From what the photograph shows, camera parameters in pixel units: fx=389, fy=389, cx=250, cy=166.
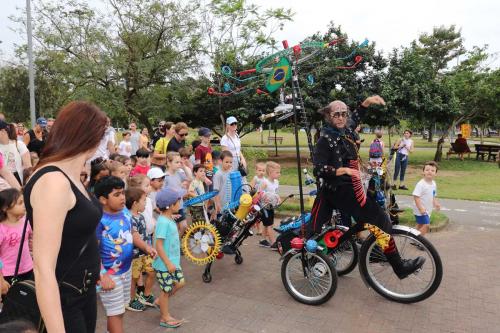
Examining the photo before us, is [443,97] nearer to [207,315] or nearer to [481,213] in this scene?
[481,213]

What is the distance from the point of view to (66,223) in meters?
1.56

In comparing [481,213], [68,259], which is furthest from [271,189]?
[481,213]

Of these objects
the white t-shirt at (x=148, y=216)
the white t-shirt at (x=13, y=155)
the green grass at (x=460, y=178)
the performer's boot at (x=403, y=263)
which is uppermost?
the white t-shirt at (x=13, y=155)

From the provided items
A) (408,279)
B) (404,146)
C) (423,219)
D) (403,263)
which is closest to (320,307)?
(403,263)

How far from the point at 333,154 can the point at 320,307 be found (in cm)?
153

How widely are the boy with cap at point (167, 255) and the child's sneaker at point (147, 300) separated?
0.33 m

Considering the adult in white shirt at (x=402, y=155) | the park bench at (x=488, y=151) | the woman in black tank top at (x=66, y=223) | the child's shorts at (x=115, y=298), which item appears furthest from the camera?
the park bench at (x=488, y=151)

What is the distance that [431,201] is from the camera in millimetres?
5305

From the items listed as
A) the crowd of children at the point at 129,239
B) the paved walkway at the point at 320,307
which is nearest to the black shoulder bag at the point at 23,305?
the crowd of children at the point at 129,239

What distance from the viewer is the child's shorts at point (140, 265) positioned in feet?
12.5

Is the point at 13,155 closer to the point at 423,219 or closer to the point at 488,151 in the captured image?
the point at 423,219

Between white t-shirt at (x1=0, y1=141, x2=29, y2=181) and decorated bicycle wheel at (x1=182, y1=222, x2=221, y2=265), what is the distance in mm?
2504

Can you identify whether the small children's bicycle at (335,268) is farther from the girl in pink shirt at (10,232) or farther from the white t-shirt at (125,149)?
the white t-shirt at (125,149)

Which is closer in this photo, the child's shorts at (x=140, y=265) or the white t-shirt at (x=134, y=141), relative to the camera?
the child's shorts at (x=140, y=265)
